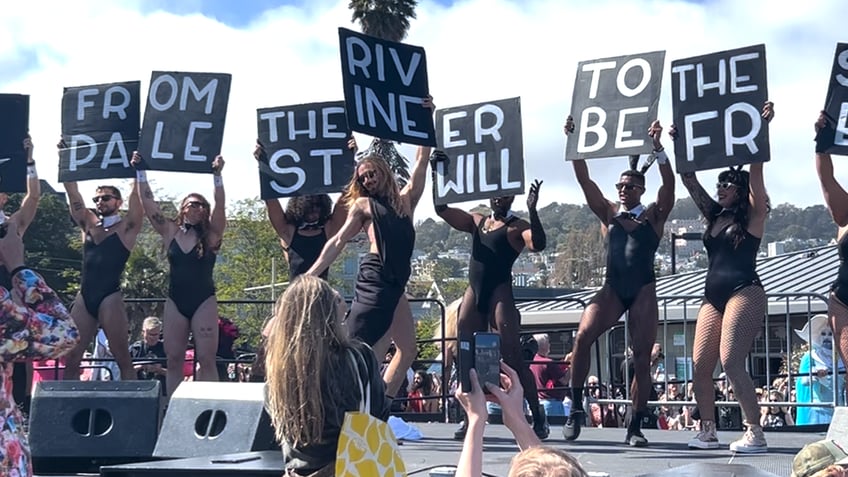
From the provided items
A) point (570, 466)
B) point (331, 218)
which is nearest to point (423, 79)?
point (331, 218)

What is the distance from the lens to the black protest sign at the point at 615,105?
816 centimetres

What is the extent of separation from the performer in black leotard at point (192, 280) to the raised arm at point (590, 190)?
2.59 metres

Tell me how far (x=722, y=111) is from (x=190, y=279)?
12.8 feet

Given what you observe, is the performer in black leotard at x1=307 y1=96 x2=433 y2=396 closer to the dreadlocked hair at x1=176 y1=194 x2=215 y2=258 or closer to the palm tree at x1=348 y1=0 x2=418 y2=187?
the dreadlocked hair at x1=176 y1=194 x2=215 y2=258

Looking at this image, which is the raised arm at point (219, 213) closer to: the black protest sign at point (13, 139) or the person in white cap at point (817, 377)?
the black protest sign at point (13, 139)

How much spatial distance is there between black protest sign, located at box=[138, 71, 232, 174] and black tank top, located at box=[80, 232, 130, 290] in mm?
665

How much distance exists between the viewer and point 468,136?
9.04 m

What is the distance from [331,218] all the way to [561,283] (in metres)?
90.8

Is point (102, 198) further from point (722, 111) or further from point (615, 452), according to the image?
point (722, 111)

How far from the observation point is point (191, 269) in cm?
873

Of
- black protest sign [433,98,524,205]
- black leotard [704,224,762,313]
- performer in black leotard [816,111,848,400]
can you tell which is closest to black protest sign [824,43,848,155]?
performer in black leotard [816,111,848,400]

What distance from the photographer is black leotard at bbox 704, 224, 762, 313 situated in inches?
302

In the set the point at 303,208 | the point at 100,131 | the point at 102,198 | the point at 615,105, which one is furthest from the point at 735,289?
the point at 100,131

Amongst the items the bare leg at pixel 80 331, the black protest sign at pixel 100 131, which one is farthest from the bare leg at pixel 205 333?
the black protest sign at pixel 100 131
